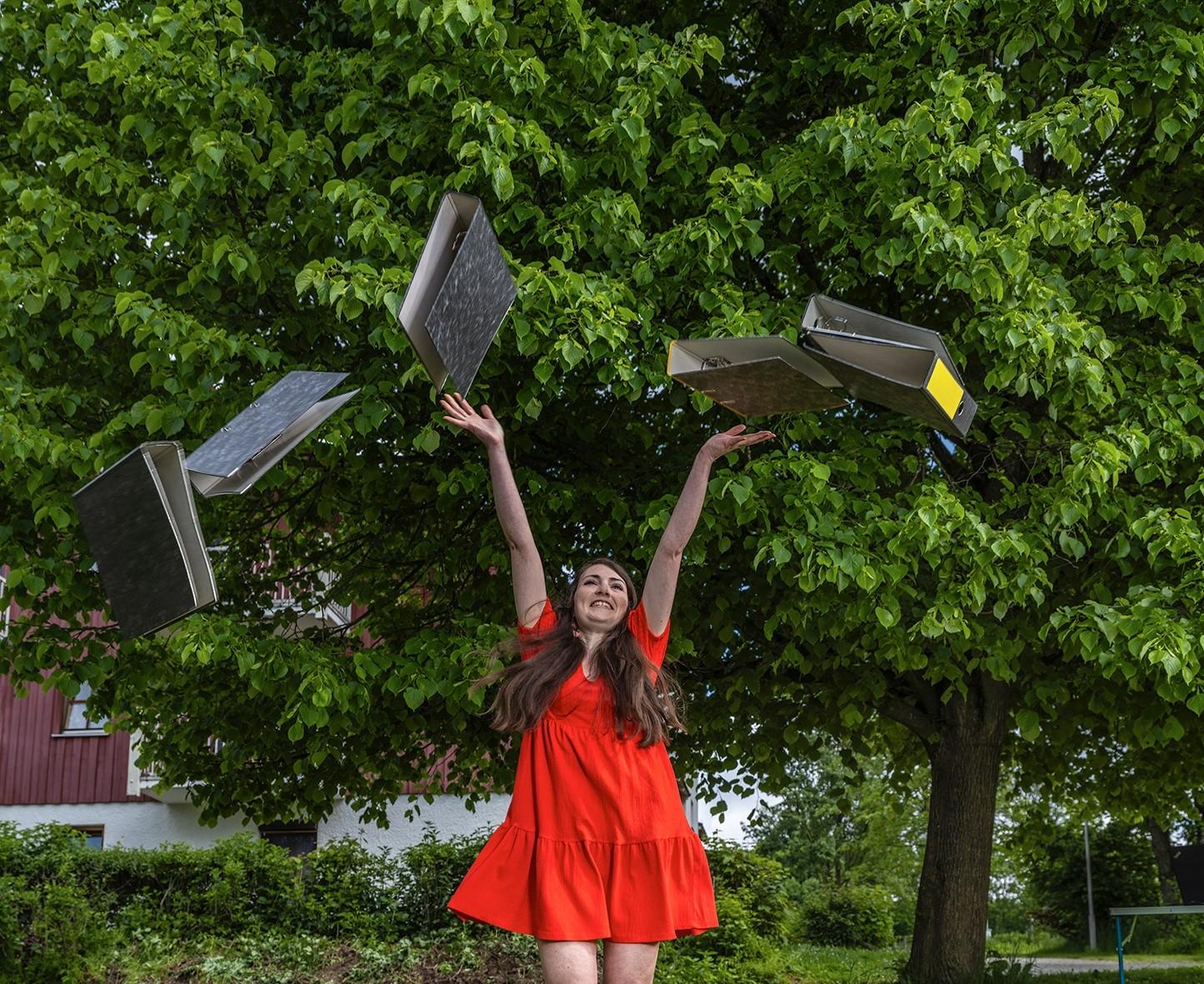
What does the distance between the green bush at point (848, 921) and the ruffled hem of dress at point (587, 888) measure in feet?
62.9

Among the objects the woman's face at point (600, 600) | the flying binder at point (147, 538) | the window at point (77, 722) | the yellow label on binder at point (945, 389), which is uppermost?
the window at point (77, 722)

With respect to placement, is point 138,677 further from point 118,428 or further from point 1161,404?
point 1161,404

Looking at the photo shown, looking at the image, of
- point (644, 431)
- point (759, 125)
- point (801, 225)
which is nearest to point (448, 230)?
point (644, 431)

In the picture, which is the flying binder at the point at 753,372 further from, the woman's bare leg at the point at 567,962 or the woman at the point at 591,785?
the woman's bare leg at the point at 567,962

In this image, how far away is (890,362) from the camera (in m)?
4.56

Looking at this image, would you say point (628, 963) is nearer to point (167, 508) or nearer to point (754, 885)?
point (167, 508)

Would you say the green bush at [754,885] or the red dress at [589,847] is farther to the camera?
the green bush at [754,885]

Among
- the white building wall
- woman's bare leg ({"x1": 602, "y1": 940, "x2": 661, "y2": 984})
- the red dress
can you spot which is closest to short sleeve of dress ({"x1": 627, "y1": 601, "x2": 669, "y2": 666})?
the red dress

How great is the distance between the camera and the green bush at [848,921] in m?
21.9

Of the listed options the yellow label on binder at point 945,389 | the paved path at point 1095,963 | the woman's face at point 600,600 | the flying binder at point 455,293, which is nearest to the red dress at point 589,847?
the woman's face at point 600,600

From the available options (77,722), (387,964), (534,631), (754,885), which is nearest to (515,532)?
(534,631)

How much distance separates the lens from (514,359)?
24.4 ft

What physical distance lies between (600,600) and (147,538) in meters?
1.79

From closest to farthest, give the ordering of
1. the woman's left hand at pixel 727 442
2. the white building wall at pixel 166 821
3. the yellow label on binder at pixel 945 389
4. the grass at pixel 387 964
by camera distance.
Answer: the woman's left hand at pixel 727 442, the yellow label on binder at pixel 945 389, the grass at pixel 387 964, the white building wall at pixel 166 821
